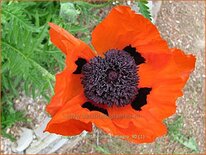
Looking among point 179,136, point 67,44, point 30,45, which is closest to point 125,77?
point 67,44

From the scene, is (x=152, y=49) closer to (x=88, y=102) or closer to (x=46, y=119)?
(x=88, y=102)

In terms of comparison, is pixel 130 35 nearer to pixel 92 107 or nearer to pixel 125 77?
pixel 125 77

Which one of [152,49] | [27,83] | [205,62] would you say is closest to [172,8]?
[205,62]

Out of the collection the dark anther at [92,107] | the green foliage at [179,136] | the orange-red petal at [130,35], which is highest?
the orange-red petal at [130,35]

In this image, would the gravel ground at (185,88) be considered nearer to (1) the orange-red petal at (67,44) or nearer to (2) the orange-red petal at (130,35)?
(2) the orange-red petal at (130,35)

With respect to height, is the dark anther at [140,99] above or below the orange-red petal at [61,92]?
below

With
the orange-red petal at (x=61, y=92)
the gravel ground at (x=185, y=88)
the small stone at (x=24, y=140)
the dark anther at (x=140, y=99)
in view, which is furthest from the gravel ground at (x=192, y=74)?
the orange-red petal at (x=61, y=92)
